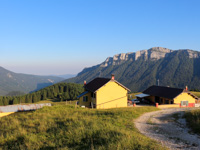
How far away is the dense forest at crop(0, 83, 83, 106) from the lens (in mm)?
111750

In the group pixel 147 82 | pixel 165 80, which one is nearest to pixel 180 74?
pixel 165 80

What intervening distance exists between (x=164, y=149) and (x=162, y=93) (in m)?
36.1

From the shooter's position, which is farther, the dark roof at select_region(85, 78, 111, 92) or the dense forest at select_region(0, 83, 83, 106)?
the dense forest at select_region(0, 83, 83, 106)

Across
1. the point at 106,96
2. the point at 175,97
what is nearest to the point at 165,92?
the point at 175,97

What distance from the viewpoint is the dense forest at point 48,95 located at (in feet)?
367

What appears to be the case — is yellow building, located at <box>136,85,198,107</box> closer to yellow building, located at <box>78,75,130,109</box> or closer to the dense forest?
yellow building, located at <box>78,75,130,109</box>

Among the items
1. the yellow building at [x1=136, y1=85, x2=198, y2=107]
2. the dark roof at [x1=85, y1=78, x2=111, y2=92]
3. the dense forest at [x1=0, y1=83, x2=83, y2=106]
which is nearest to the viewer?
the dark roof at [x1=85, y1=78, x2=111, y2=92]

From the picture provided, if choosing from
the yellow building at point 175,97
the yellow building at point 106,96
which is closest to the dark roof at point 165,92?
the yellow building at point 175,97

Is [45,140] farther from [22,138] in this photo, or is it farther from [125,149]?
[125,149]

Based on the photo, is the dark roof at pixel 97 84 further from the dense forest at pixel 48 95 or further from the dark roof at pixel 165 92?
the dense forest at pixel 48 95

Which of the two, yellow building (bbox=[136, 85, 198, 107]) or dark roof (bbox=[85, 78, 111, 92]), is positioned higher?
dark roof (bbox=[85, 78, 111, 92])

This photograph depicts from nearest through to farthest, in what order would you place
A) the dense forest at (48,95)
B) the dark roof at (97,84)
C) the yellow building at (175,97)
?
the dark roof at (97,84)
the yellow building at (175,97)
the dense forest at (48,95)

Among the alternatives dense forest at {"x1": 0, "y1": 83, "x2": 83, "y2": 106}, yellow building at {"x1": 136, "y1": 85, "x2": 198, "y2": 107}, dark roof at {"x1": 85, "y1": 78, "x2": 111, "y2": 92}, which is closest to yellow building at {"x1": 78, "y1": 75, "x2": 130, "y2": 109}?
dark roof at {"x1": 85, "y1": 78, "x2": 111, "y2": 92}

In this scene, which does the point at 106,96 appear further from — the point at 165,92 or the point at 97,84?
the point at 165,92
